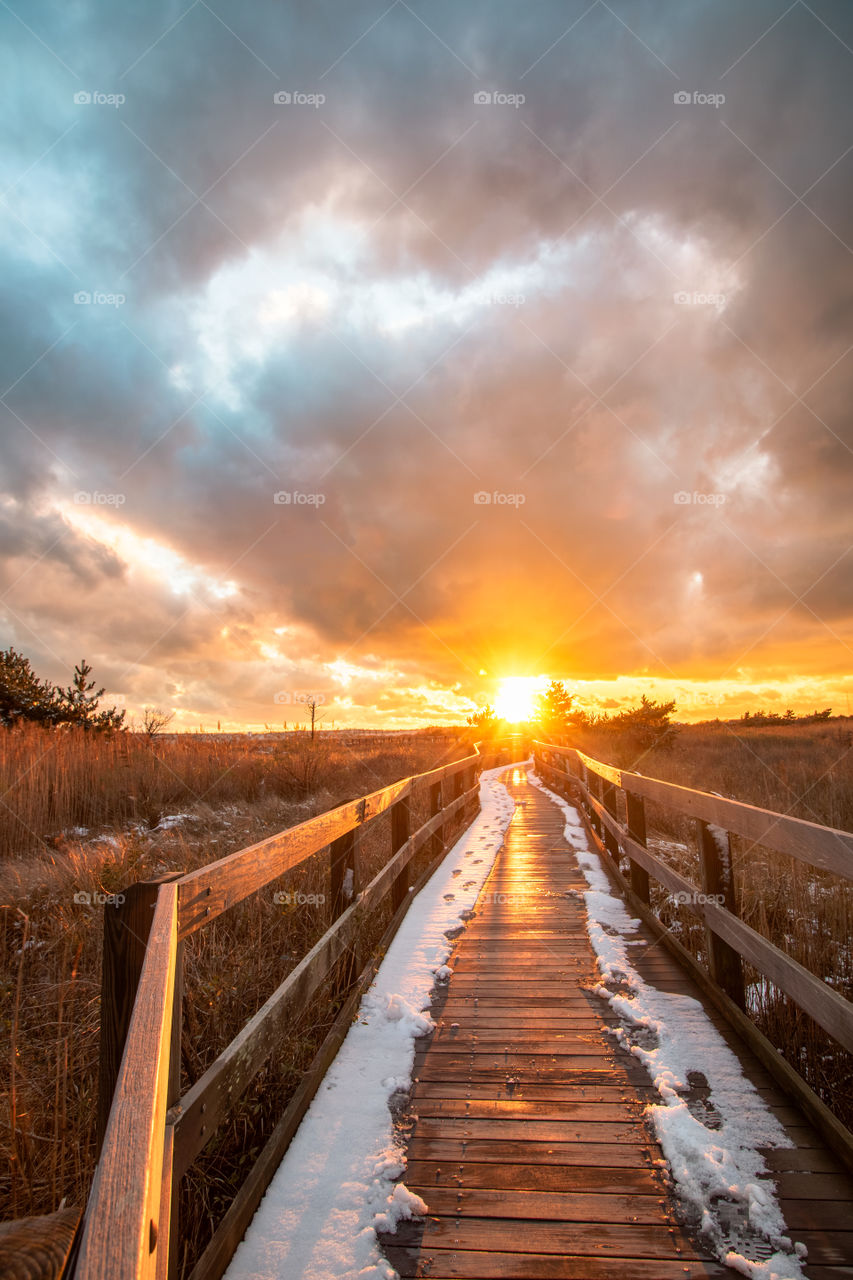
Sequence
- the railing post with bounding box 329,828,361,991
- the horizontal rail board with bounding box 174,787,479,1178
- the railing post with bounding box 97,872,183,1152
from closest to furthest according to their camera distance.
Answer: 1. the railing post with bounding box 97,872,183,1152
2. the horizontal rail board with bounding box 174,787,479,1178
3. the railing post with bounding box 329,828,361,991

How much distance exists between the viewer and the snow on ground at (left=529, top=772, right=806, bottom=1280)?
2.06 meters

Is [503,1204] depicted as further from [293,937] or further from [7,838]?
[7,838]

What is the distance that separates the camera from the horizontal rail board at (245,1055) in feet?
5.90

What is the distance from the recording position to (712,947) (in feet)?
12.5

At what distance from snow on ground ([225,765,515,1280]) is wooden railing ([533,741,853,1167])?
1.63 m

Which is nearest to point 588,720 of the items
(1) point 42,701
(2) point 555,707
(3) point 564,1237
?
(2) point 555,707

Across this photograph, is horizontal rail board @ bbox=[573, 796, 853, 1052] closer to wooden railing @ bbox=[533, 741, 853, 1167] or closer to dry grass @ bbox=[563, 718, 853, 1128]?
wooden railing @ bbox=[533, 741, 853, 1167]

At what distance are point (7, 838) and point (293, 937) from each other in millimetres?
4965

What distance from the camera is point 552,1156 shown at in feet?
8.23

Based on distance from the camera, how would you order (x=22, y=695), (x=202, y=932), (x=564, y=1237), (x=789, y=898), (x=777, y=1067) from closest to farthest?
(x=564, y=1237) → (x=777, y=1067) → (x=202, y=932) → (x=789, y=898) → (x=22, y=695)

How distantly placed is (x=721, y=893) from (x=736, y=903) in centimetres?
9

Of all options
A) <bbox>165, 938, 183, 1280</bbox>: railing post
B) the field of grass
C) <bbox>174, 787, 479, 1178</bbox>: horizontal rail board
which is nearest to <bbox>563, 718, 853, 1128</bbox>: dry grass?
the field of grass

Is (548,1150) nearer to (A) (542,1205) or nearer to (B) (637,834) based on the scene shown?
(A) (542,1205)

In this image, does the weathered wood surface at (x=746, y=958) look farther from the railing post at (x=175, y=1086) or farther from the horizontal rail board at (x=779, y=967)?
the railing post at (x=175, y=1086)
